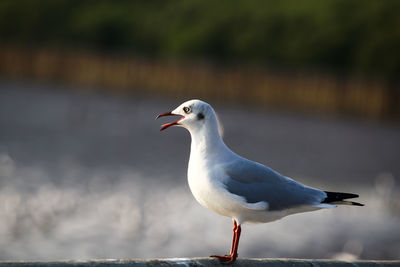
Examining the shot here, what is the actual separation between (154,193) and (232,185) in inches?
445

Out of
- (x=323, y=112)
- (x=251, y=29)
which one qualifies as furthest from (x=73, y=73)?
(x=323, y=112)

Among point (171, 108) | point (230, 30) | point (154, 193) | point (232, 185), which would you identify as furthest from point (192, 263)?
point (230, 30)

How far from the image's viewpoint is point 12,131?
95.1 feet

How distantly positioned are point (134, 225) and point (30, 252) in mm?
2481

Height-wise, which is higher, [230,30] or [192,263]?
[230,30]

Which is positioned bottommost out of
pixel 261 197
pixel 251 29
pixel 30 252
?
pixel 30 252

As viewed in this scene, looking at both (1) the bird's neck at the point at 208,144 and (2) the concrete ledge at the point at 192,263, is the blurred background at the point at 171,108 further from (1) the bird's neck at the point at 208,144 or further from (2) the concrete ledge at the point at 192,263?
(1) the bird's neck at the point at 208,144

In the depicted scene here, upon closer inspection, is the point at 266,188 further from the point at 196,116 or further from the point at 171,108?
the point at 171,108

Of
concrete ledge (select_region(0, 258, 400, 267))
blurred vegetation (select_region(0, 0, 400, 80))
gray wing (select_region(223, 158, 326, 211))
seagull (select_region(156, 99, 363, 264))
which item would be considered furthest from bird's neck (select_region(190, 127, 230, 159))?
blurred vegetation (select_region(0, 0, 400, 80))

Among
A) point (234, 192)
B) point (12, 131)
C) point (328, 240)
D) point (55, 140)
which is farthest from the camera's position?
point (12, 131)

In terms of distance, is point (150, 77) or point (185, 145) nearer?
point (185, 145)

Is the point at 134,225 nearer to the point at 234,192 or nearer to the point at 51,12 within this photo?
the point at 234,192

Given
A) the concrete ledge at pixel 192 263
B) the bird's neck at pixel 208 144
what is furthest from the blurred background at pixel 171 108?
the bird's neck at pixel 208 144

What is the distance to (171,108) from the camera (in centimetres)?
4069
